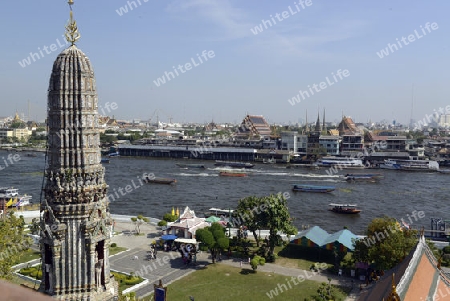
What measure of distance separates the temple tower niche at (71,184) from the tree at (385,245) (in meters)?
19.1

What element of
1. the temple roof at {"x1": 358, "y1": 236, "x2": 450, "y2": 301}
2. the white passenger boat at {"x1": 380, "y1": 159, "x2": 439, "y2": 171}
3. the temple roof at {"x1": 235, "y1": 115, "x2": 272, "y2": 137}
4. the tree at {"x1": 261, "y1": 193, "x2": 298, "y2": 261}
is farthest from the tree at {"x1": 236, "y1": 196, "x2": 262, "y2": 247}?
the temple roof at {"x1": 235, "y1": 115, "x2": 272, "y2": 137}

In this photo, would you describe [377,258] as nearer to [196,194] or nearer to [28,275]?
[28,275]

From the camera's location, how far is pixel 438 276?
16672mm

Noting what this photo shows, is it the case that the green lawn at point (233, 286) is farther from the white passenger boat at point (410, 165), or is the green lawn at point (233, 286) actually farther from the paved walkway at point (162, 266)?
the white passenger boat at point (410, 165)

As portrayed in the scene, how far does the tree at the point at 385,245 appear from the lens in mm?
25344

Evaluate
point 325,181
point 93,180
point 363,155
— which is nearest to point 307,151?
point 363,155

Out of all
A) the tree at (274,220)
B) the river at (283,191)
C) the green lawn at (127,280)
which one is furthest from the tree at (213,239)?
the river at (283,191)

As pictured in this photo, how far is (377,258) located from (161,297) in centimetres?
1578

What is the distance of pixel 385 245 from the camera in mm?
25609

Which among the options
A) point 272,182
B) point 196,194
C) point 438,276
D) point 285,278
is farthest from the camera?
point 272,182

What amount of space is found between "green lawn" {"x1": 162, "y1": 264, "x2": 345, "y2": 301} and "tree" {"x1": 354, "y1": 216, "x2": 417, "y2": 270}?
3500 mm

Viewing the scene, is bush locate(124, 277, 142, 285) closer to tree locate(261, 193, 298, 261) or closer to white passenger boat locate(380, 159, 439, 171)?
tree locate(261, 193, 298, 261)

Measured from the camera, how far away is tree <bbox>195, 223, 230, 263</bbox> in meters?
29.6

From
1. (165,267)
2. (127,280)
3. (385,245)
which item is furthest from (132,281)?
(385,245)
